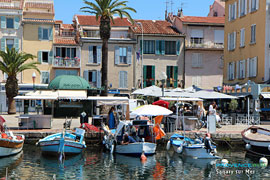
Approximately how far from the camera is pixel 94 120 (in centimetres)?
3195

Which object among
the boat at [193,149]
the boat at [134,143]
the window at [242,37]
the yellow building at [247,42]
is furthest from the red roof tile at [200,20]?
the boat at [193,149]

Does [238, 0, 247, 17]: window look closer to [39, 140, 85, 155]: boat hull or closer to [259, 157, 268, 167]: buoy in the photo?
[259, 157, 268, 167]: buoy

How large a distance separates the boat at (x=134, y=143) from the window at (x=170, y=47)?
105ft

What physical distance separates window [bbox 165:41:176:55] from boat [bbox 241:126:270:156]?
102 feet

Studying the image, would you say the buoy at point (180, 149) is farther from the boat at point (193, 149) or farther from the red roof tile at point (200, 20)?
the red roof tile at point (200, 20)

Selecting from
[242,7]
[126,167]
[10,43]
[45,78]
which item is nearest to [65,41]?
[45,78]

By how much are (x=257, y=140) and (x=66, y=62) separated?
35.6 meters

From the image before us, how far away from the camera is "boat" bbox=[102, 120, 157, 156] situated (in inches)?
999

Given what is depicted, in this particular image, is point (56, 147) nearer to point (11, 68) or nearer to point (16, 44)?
point (11, 68)

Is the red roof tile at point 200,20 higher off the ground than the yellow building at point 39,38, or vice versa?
the red roof tile at point 200,20

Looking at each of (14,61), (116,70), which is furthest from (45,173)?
(116,70)

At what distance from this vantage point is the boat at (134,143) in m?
25.4

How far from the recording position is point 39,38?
5797 cm

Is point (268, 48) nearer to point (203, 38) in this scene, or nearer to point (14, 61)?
point (203, 38)
